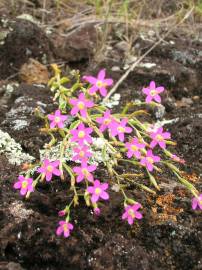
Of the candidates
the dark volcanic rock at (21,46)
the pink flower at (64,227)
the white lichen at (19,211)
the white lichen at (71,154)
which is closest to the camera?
the pink flower at (64,227)

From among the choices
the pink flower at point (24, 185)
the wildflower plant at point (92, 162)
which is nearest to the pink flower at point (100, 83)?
the wildflower plant at point (92, 162)

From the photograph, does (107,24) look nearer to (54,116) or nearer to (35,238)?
(54,116)

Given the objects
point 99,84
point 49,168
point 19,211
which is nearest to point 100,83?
point 99,84

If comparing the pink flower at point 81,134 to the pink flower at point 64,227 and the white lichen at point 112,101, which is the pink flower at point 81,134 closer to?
the pink flower at point 64,227

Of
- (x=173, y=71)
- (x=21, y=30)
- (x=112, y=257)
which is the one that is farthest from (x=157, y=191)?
(x=21, y=30)

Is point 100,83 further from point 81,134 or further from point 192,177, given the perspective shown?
point 192,177

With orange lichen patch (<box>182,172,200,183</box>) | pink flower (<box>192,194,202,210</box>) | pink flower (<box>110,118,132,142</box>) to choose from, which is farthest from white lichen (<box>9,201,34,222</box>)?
orange lichen patch (<box>182,172,200,183</box>)

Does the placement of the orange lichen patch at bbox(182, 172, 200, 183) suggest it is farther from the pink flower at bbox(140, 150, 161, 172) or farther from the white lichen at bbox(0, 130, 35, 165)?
the white lichen at bbox(0, 130, 35, 165)

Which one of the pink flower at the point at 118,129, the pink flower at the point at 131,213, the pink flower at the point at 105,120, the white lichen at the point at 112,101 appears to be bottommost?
the white lichen at the point at 112,101
